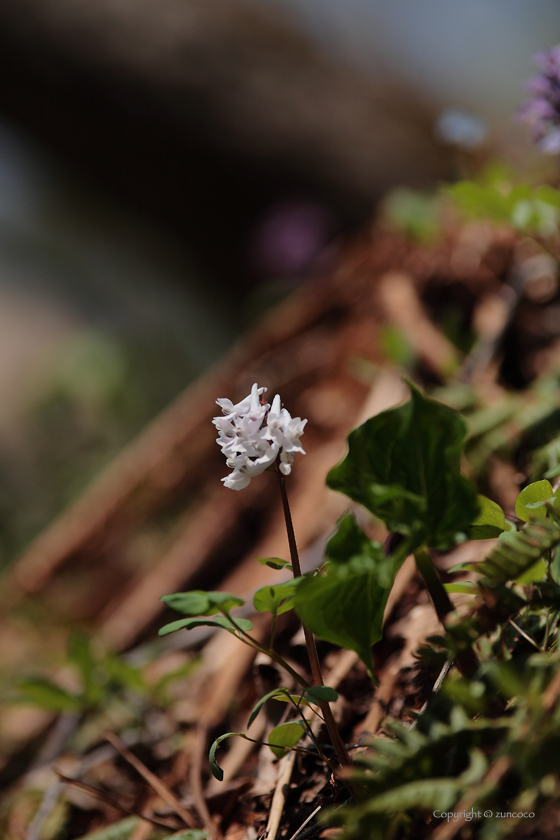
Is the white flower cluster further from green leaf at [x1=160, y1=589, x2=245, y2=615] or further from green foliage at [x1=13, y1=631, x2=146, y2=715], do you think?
green foliage at [x1=13, y1=631, x2=146, y2=715]

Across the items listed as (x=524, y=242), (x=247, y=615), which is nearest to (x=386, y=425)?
(x=247, y=615)

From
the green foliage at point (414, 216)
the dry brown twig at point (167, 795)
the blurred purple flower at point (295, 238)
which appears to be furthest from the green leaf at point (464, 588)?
the blurred purple flower at point (295, 238)

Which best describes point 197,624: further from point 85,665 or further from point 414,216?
point 414,216

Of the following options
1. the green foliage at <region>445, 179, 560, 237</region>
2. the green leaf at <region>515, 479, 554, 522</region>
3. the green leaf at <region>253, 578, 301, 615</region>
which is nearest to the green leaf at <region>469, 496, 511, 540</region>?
the green leaf at <region>515, 479, 554, 522</region>

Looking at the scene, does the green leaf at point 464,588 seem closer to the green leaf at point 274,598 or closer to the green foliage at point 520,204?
the green leaf at point 274,598

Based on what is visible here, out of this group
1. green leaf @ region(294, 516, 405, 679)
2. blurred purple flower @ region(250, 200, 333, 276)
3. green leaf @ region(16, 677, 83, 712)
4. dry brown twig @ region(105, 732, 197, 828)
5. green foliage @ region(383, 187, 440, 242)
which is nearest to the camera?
green leaf @ region(294, 516, 405, 679)

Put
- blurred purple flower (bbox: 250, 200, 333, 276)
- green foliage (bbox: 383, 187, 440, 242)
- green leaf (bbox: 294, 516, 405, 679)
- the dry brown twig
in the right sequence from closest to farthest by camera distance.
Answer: green leaf (bbox: 294, 516, 405, 679) < the dry brown twig < green foliage (bbox: 383, 187, 440, 242) < blurred purple flower (bbox: 250, 200, 333, 276)
